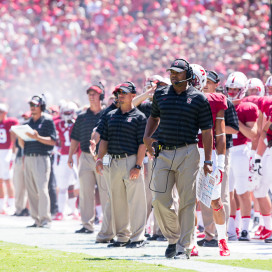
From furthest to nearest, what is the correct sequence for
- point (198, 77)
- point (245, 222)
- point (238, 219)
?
point (238, 219) → point (245, 222) → point (198, 77)

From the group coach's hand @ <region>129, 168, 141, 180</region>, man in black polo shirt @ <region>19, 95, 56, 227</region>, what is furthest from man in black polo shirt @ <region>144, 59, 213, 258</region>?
man in black polo shirt @ <region>19, 95, 56, 227</region>

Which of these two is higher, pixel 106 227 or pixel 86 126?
pixel 86 126

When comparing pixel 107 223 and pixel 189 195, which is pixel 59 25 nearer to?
pixel 107 223

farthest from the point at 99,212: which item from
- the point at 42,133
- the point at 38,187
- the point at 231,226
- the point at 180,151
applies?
the point at 180,151

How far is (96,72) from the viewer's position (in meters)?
25.7

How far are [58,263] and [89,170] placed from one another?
3.95 metres

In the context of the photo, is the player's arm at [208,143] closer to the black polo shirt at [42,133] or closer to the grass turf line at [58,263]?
the grass turf line at [58,263]

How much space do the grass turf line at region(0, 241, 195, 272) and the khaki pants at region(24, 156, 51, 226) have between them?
3.67m

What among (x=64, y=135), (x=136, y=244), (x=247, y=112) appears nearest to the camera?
(x=136, y=244)

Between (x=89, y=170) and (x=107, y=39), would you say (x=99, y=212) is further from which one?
(x=107, y=39)

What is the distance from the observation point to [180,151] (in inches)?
311

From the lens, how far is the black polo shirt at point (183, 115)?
7.82 meters

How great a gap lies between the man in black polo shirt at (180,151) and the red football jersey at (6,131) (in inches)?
312

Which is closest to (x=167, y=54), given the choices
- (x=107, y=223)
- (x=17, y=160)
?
(x=17, y=160)
